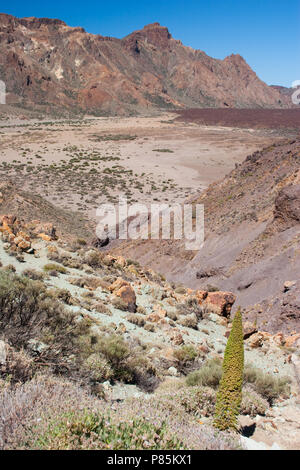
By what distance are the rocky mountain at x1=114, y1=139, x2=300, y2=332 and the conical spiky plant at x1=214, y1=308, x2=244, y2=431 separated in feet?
18.7

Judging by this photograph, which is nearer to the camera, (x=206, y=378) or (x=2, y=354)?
(x=2, y=354)

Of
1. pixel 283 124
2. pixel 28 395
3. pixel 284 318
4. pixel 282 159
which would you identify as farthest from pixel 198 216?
pixel 283 124

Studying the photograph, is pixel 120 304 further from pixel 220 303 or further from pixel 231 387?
pixel 231 387

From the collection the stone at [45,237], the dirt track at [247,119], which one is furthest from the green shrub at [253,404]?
the dirt track at [247,119]

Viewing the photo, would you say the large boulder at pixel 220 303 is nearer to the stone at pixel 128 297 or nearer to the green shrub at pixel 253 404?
the stone at pixel 128 297

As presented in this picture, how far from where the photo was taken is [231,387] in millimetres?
4066

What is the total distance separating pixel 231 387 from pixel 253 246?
1058 centimetres

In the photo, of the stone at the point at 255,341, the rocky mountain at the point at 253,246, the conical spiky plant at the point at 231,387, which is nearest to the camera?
the conical spiky plant at the point at 231,387

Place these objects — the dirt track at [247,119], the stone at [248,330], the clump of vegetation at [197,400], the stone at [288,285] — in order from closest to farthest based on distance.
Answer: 1. the clump of vegetation at [197,400]
2. the stone at [248,330]
3. the stone at [288,285]
4. the dirt track at [247,119]

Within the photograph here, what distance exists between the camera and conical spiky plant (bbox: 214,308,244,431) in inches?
153

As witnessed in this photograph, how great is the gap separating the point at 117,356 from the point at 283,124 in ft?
358

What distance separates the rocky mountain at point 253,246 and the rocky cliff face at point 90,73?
115947 mm

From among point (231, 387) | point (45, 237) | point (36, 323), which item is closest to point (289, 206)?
point (45, 237)

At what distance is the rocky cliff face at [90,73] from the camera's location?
125 metres
